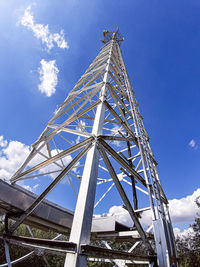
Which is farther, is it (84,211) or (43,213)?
(43,213)

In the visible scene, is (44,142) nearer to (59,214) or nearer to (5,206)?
(5,206)

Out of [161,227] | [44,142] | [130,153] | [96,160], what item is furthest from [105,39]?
[161,227]

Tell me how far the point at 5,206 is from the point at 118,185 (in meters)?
2.87

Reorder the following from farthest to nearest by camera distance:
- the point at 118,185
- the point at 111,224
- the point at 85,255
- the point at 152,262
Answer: the point at 111,224 < the point at 118,185 < the point at 152,262 < the point at 85,255

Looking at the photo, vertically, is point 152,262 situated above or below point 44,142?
below

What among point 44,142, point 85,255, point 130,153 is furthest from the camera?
point 130,153

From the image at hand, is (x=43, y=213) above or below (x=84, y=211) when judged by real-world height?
above

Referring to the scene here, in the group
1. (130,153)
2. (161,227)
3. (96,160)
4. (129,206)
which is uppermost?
(130,153)

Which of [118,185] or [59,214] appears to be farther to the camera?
[59,214]

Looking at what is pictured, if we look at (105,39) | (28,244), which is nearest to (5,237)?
(28,244)

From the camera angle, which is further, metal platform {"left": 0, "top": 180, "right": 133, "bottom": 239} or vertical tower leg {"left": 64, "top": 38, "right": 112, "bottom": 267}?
metal platform {"left": 0, "top": 180, "right": 133, "bottom": 239}

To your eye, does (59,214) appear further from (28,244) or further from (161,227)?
(161,227)

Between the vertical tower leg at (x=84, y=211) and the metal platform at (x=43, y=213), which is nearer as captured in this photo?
the vertical tower leg at (x=84, y=211)

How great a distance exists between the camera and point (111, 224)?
16.7 ft
